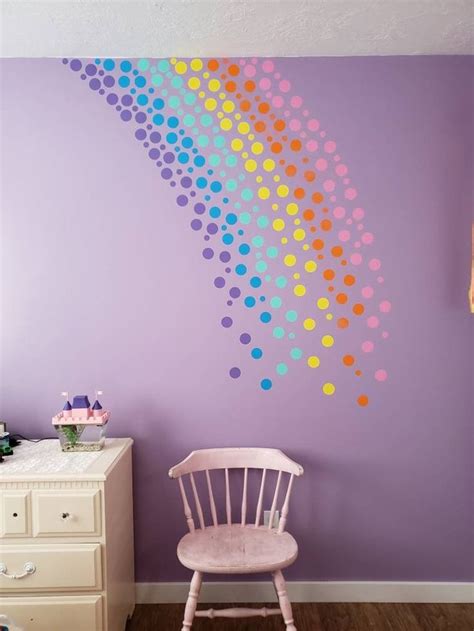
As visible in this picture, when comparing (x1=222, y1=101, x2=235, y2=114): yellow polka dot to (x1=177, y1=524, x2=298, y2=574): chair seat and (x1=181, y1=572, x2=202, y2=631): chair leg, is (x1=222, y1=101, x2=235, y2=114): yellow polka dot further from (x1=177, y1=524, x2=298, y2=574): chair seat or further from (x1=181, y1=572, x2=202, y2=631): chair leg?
(x1=181, y1=572, x2=202, y2=631): chair leg

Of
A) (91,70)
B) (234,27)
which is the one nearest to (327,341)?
(234,27)

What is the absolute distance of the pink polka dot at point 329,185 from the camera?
2.46 metres

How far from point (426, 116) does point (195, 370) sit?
1597 mm

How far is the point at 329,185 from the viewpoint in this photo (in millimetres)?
2459

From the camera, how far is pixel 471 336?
2486 millimetres

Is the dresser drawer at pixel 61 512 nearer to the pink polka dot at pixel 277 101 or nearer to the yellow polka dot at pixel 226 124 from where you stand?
the yellow polka dot at pixel 226 124

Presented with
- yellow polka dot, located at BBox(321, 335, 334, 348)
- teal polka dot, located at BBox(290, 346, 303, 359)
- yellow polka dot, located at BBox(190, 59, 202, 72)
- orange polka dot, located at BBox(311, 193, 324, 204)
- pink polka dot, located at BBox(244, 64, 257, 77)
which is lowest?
teal polka dot, located at BBox(290, 346, 303, 359)

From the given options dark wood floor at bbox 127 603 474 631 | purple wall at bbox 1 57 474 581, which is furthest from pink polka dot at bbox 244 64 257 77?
dark wood floor at bbox 127 603 474 631

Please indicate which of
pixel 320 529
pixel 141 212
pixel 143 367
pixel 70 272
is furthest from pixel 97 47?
pixel 320 529

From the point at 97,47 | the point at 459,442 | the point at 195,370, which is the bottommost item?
the point at 459,442

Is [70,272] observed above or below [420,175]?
below

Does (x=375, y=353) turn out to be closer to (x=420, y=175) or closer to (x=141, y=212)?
(x=420, y=175)

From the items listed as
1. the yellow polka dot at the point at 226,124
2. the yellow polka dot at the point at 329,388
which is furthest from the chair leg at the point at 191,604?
the yellow polka dot at the point at 226,124

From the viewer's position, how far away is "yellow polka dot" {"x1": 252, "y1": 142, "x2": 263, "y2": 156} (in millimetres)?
2459
